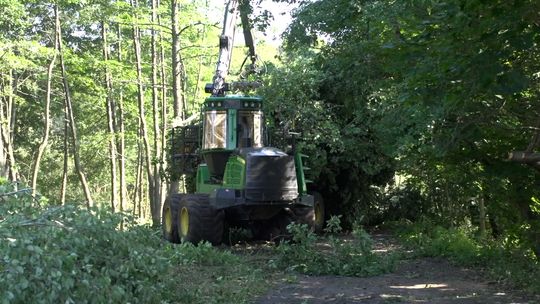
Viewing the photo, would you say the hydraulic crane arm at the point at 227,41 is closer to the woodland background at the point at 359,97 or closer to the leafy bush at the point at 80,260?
the woodland background at the point at 359,97

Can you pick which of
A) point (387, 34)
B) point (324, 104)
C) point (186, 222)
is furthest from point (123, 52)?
point (387, 34)

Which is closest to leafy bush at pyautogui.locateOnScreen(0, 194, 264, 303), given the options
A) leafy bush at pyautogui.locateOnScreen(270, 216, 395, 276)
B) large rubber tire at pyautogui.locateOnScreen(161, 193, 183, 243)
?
leafy bush at pyautogui.locateOnScreen(270, 216, 395, 276)

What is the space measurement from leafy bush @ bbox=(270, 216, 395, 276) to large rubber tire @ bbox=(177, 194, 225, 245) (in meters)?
2.06

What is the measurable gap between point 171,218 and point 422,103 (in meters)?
8.12

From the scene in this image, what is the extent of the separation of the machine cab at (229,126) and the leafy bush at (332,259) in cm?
306

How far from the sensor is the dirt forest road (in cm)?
760

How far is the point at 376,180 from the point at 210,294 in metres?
10.9

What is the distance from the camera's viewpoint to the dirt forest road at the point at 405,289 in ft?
24.9

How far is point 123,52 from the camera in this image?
30.9 meters

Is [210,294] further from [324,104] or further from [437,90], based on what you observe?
[324,104]

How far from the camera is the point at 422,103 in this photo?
6.38 m

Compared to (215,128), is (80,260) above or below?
below

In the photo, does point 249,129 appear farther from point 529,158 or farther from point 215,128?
point 529,158

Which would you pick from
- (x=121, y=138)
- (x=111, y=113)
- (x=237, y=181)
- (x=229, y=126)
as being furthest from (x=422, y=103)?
(x=111, y=113)
